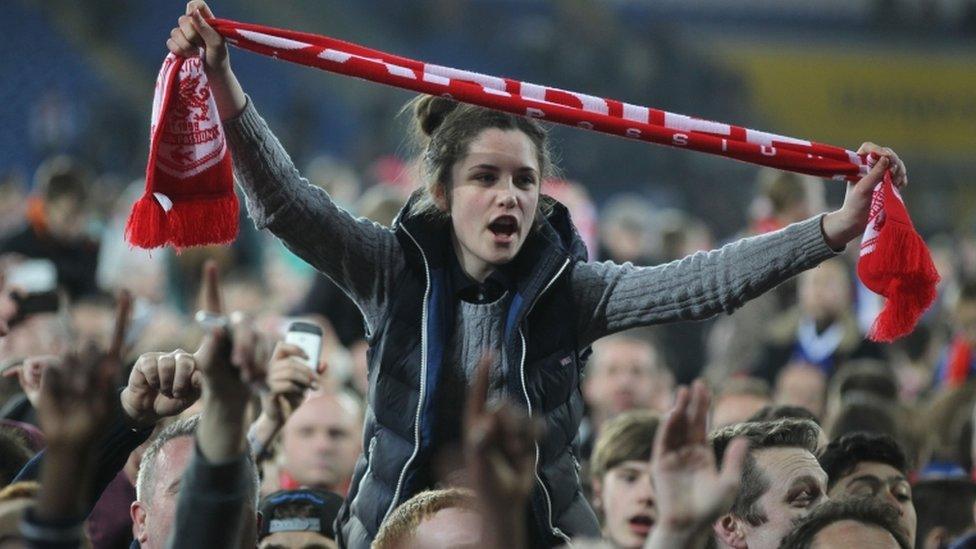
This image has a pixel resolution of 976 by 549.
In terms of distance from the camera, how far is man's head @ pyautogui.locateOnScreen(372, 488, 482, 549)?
10.7 ft

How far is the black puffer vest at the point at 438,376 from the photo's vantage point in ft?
12.9

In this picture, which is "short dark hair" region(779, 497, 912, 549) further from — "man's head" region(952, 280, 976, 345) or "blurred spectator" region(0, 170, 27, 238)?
"blurred spectator" region(0, 170, 27, 238)

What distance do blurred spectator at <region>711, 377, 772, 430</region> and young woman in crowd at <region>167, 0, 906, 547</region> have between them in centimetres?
254

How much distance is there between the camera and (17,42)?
61.6 ft

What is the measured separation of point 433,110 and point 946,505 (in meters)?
2.31

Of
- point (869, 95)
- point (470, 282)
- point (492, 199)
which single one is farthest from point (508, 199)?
point (869, 95)

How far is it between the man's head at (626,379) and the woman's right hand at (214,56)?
12.6ft

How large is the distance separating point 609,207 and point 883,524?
1506 centimetres

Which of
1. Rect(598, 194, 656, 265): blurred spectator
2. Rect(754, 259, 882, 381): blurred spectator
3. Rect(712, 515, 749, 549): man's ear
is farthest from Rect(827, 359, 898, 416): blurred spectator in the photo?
Rect(598, 194, 656, 265): blurred spectator

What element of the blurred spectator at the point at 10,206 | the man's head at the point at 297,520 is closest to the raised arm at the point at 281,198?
the man's head at the point at 297,520

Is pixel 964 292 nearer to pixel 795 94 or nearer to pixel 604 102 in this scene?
pixel 604 102

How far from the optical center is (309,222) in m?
3.91

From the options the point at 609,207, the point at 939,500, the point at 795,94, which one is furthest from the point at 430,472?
the point at 795,94

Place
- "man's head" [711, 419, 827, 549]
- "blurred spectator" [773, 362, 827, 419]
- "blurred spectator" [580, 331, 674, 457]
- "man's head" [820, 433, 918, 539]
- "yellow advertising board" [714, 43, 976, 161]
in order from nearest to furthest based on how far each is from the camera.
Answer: "man's head" [711, 419, 827, 549]
"man's head" [820, 433, 918, 539]
"blurred spectator" [580, 331, 674, 457]
"blurred spectator" [773, 362, 827, 419]
"yellow advertising board" [714, 43, 976, 161]
